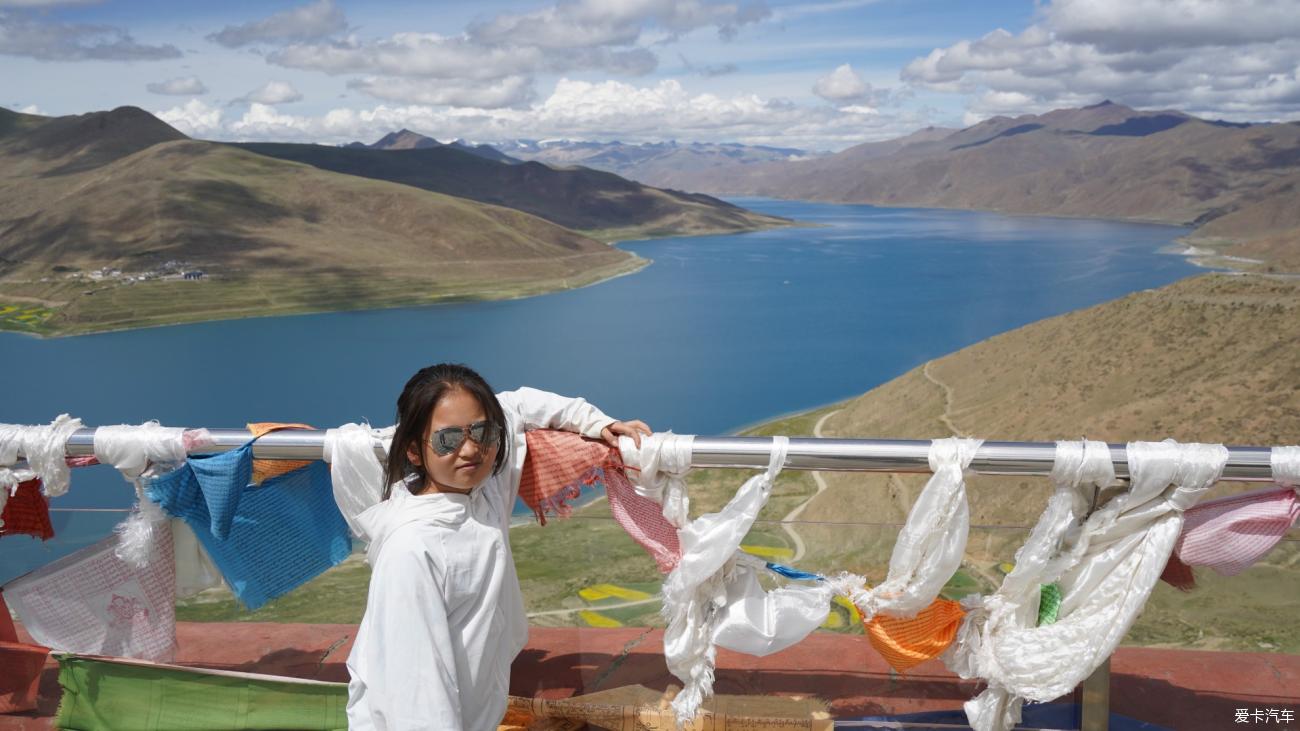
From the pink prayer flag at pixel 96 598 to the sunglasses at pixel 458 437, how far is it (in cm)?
98

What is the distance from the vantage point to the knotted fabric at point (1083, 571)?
6.48ft

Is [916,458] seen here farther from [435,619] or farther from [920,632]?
[435,619]

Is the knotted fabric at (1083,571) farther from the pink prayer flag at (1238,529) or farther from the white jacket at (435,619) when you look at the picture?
the white jacket at (435,619)

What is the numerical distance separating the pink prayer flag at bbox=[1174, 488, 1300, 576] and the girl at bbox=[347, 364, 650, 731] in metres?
1.27

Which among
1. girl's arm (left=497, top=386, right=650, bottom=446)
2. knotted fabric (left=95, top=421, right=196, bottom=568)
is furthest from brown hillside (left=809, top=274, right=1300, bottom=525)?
knotted fabric (left=95, top=421, right=196, bottom=568)

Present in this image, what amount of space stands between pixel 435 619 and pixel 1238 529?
148cm

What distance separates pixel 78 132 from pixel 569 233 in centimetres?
5705

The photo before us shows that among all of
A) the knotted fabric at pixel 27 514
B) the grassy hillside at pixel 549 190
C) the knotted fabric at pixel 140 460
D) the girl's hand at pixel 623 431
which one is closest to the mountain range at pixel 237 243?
the grassy hillside at pixel 549 190

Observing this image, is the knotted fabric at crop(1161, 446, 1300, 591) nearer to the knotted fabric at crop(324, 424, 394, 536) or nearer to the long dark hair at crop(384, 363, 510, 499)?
the long dark hair at crop(384, 363, 510, 499)

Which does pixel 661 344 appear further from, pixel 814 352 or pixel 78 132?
pixel 78 132

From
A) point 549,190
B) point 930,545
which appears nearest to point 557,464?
point 930,545

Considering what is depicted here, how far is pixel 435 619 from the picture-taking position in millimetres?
1519

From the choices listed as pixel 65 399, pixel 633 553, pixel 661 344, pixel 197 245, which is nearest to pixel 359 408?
pixel 65 399

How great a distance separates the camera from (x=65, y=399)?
36344mm
